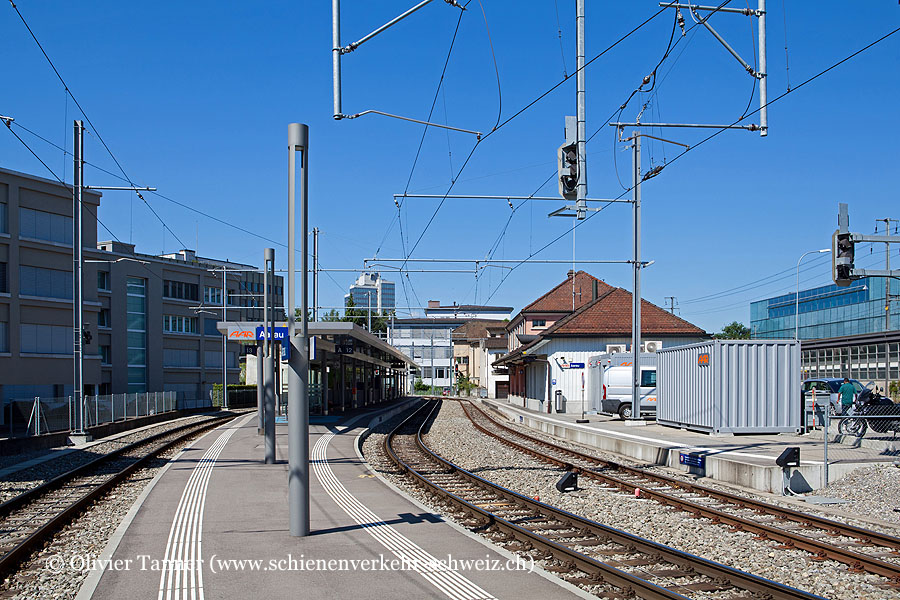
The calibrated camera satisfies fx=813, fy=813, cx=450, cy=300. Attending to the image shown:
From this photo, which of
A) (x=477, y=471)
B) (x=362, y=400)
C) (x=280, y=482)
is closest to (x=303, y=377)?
(x=280, y=482)

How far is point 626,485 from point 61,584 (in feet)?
31.3

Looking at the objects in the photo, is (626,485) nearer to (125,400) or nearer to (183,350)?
(125,400)

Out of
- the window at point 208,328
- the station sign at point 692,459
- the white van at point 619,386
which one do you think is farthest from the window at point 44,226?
the station sign at point 692,459

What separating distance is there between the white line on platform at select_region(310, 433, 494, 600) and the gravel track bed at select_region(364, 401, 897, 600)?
171 centimetres

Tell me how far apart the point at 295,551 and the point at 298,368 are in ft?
6.86

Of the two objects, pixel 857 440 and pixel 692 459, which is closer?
pixel 692 459

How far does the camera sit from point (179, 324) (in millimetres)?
67562

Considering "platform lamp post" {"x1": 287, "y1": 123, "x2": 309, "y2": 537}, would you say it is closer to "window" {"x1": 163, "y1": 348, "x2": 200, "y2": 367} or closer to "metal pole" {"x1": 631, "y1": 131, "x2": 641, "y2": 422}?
"metal pole" {"x1": 631, "y1": 131, "x2": 641, "y2": 422}

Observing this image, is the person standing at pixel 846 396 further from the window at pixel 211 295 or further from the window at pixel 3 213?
the window at pixel 211 295

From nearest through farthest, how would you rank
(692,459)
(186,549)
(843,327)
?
1. (186,549)
2. (692,459)
3. (843,327)

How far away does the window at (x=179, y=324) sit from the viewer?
66.1 meters

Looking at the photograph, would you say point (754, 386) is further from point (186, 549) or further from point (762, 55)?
point (186, 549)

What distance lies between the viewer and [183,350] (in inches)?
2665

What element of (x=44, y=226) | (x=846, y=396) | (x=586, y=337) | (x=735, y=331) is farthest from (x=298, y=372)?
(x=735, y=331)
